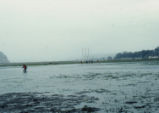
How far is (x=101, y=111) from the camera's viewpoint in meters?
15.9

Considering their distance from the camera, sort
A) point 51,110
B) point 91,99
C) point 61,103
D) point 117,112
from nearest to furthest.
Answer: point 117,112 → point 51,110 → point 61,103 → point 91,99

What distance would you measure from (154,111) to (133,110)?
4.31 ft

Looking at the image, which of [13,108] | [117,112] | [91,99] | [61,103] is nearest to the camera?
[117,112]

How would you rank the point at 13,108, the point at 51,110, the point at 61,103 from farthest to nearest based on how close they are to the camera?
the point at 61,103 → the point at 13,108 → the point at 51,110

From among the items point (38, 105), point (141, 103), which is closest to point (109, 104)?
point (141, 103)

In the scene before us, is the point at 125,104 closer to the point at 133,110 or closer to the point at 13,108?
the point at 133,110

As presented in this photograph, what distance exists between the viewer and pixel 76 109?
1666cm

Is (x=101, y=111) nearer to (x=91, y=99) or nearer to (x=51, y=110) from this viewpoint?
(x=51, y=110)

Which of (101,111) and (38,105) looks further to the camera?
(38,105)

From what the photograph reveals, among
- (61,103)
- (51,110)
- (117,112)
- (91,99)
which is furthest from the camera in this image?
(91,99)

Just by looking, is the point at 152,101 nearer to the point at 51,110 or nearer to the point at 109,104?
the point at 109,104

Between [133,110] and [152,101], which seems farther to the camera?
[152,101]

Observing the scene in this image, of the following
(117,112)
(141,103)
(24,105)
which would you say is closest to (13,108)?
(24,105)

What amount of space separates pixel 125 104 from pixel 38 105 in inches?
250
